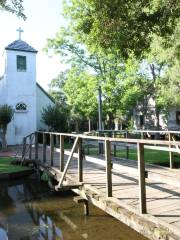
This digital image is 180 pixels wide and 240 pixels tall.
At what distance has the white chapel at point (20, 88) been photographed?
28.9m

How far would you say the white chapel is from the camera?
28938 millimetres

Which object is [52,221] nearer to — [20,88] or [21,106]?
[21,106]

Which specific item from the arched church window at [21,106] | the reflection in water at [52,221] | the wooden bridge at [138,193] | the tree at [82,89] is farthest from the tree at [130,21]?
the arched church window at [21,106]

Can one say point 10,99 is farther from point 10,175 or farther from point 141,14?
point 141,14

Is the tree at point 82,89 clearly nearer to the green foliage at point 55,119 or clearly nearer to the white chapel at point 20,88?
the green foliage at point 55,119

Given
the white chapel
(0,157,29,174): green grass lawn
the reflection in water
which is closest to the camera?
the reflection in water

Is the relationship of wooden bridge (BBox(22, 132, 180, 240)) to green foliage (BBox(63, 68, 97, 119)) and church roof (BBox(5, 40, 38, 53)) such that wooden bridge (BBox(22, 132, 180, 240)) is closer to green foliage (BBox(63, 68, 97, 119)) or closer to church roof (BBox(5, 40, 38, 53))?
green foliage (BBox(63, 68, 97, 119))

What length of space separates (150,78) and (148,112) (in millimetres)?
6930

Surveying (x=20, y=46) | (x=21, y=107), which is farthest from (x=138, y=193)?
(x=20, y=46)

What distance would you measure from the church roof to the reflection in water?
733 inches

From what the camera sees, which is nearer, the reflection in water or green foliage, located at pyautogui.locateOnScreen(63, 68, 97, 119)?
the reflection in water

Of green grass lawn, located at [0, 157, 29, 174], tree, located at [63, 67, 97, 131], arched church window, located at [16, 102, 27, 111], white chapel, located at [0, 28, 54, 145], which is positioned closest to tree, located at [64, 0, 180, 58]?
green grass lawn, located at [0, 157, 29, 174]

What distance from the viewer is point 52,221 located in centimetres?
930

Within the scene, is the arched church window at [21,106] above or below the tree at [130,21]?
below
